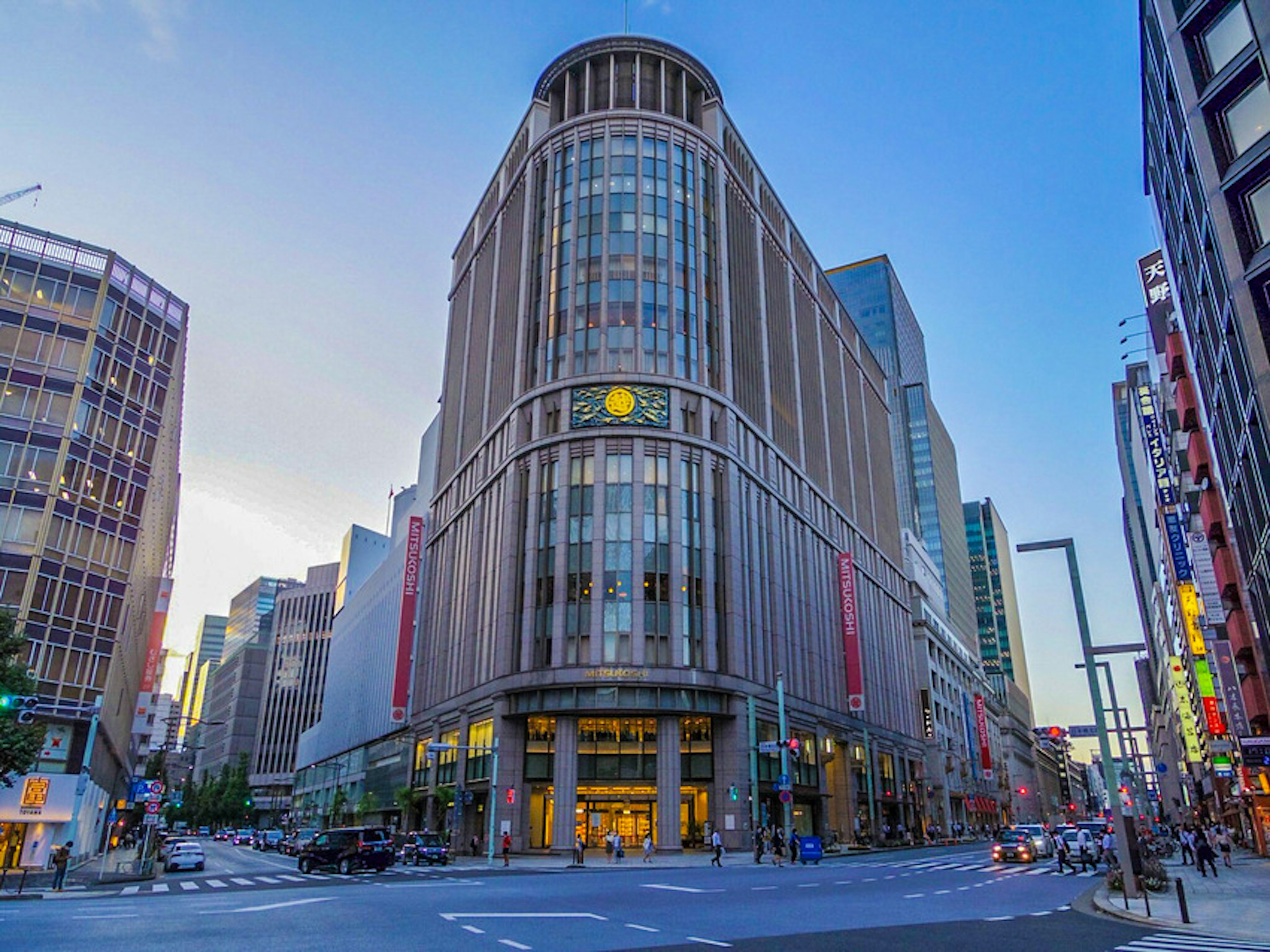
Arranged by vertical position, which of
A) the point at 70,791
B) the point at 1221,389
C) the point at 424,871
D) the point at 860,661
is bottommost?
the point at 424,871

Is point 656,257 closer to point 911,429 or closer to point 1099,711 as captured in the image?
point 1099,711

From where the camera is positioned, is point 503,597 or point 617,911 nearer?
point 617,911

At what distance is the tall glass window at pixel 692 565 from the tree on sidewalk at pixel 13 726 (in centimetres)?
3337

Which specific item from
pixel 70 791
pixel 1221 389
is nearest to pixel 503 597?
pixel 70 791

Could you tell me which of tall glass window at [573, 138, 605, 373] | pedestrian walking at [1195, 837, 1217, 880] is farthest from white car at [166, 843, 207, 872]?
pedestrian walking at [1195, 837, 1217, 880]

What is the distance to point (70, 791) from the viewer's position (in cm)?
4303

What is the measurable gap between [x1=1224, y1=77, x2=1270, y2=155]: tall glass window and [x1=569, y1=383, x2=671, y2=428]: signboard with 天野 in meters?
36.0

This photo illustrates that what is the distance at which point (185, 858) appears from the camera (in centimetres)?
4344

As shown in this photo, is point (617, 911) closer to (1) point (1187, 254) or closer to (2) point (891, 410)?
(1) point (1187, 254)

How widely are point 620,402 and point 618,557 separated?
1130 cm

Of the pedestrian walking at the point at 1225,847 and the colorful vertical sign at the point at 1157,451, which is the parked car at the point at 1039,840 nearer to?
the pedestrian walking at the point at 1225,847

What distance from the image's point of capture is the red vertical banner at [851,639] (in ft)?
233

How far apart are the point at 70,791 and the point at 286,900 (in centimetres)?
2800

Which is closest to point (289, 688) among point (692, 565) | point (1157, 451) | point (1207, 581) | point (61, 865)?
point (692, 565)
